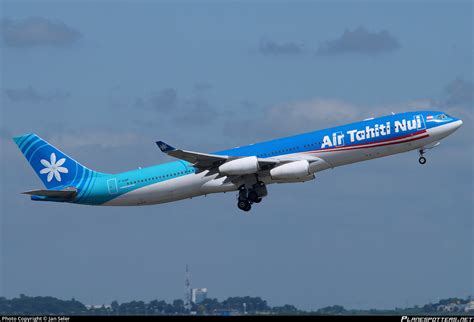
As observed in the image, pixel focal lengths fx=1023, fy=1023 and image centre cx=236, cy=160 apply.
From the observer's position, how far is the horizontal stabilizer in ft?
243

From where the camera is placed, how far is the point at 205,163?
6994 cm

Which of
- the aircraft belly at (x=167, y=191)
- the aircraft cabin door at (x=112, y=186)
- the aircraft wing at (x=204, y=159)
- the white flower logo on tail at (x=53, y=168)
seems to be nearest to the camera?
the aircraft wing at (x=204, y=159)

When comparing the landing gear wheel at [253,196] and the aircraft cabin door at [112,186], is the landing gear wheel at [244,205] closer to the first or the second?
the landing gear wheel at [253,196]

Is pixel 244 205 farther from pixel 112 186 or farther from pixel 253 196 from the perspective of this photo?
pixel 112 186

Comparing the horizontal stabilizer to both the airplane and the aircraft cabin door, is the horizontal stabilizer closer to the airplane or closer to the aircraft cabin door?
the airplane

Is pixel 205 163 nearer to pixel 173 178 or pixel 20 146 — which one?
pixel 173 178

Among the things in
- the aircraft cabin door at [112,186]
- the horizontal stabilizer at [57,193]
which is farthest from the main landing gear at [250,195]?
the horizontal stabilizer at [57,193]

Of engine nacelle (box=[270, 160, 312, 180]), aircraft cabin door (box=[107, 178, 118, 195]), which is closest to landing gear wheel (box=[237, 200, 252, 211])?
engine nacelle (box=[270, 160, 312, 180])

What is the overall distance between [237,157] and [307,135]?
16.5 feet

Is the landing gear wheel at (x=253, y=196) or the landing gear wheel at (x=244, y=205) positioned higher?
the landing gear wheel at (x=253, y=196)

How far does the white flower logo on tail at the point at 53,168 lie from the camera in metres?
78.2

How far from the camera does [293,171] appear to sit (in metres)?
68.6

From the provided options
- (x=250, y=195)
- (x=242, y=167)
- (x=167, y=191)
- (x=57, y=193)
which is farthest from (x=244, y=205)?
(x=57, y=193)

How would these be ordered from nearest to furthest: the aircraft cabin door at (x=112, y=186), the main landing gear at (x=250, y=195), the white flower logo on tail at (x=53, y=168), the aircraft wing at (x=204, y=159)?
the aircraft wing at (x=204, y=159)
the main landing gear at (x=250, y=195)
the aircraft cabin door at (x=112, y=186)
the white flower logo on tail at (x=53, y=168)
